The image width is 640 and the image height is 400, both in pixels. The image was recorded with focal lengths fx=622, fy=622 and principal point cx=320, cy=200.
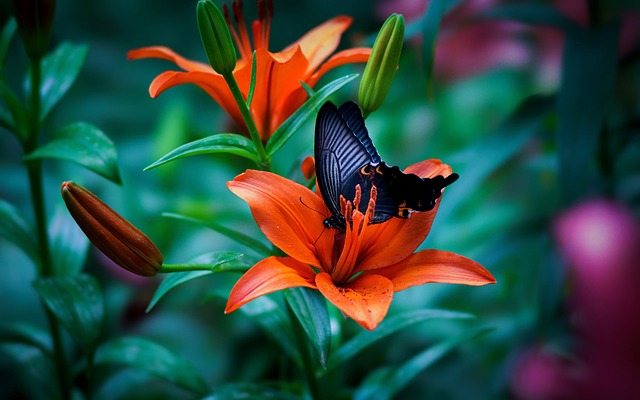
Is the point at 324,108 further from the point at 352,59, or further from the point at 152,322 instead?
the point at 152,322

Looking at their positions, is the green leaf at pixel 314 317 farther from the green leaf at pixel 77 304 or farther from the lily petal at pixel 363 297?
the green leaf at pixel 77 304

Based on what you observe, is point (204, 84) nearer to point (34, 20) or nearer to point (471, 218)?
point (34, 20)

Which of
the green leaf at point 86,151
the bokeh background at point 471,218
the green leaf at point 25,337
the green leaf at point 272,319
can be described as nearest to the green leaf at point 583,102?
the bokeh background at point 471,218

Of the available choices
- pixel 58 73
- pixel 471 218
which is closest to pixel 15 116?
pixel 58 73

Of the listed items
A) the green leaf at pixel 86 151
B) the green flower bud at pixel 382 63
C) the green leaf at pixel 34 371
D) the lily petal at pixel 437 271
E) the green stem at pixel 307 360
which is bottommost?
the green leaf at pixel 34 371

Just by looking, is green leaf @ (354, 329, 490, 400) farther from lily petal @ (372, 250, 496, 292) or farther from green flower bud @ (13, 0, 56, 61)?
green flower bud @ (13, 0, 56, 61)

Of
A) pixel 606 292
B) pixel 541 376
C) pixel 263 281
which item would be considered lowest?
pixel 541 376
